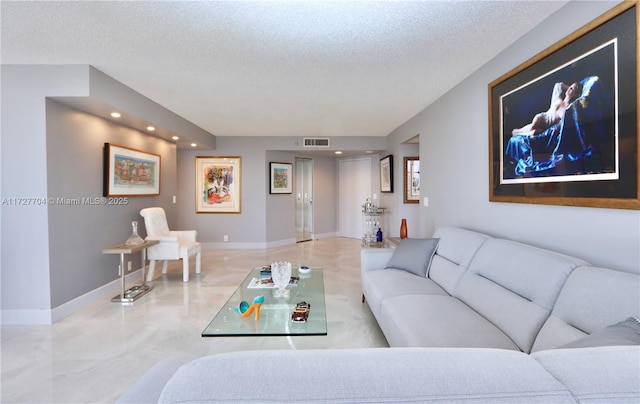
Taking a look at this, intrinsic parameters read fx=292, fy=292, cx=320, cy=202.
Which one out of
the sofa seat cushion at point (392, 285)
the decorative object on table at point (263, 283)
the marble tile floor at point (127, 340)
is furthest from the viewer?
the decorative object on table at point (263, 283)

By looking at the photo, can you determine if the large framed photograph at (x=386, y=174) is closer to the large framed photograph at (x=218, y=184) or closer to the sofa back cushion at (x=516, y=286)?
the large framed photograph at (x=218, y=184)

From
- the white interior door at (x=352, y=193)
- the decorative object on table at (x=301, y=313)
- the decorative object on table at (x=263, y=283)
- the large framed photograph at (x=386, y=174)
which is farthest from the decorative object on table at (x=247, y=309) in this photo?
the white interior door at (x=352, y=193)

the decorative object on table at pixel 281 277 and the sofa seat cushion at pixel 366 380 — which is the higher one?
the sofa seat cushion at pixel 366 380

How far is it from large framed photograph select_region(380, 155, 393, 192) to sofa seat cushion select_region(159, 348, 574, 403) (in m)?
5.32

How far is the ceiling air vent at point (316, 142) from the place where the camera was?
6.14 meters

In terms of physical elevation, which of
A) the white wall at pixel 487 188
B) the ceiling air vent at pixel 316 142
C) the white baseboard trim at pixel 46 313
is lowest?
the white baseboard trim at pixel 46 313

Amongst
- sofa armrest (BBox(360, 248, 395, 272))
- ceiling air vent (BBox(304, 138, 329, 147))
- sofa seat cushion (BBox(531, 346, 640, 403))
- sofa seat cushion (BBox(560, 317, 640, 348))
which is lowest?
sofa armrest (BBox(360, 248, 395, 272))

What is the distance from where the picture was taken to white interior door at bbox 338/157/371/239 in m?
7.36

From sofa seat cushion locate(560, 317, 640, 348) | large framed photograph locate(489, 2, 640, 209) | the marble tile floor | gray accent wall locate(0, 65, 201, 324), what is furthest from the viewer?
gray accent wall locate(0, 65, 201, 324)

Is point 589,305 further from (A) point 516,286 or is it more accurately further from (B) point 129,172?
(B) point 129,172

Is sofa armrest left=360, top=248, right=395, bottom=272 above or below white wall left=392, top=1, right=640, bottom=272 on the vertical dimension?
below

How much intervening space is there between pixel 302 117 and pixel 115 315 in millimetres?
3497

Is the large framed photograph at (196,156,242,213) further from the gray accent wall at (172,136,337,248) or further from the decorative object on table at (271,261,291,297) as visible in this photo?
the decorative object on table at (271,261,291,297)

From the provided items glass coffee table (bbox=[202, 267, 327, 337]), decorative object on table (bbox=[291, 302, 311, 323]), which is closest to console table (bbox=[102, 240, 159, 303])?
glass coffee table (bbox=[202, 267, 327, 337])
